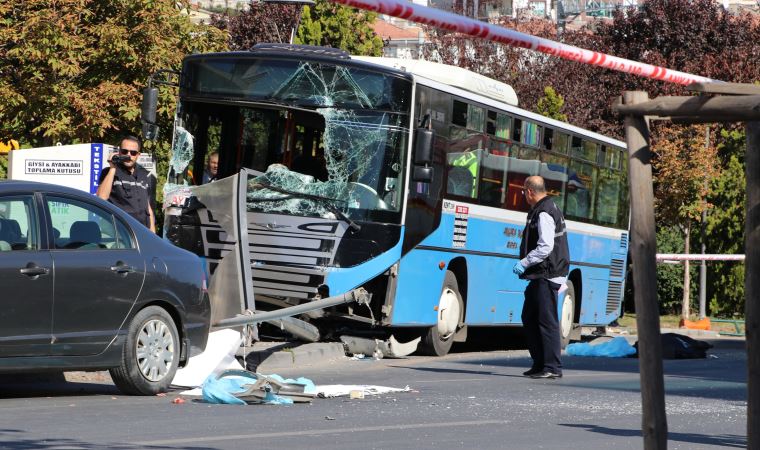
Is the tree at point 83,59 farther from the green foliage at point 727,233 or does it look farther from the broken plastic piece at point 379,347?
the green foliage at point 727,233

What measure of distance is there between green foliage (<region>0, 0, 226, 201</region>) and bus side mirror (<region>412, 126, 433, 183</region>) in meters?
7.42

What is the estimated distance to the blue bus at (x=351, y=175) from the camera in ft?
49.8

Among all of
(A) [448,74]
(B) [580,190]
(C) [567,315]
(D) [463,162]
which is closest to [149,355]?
(D) [463,162]

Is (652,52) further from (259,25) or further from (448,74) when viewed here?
(448,74)

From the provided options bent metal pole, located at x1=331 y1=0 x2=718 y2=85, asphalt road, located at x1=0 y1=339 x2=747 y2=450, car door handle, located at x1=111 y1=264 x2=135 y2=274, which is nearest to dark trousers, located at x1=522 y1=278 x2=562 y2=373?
asphalt road, located at x1=0 y1=339 x2=747 y2=450

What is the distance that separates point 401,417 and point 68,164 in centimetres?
1025

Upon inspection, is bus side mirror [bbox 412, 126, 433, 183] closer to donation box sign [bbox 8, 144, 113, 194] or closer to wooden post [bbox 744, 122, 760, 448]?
donation box sign [bbox 8, 144, 113, 194]

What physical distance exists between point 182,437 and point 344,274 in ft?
22.4

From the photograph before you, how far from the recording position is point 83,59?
22062mm

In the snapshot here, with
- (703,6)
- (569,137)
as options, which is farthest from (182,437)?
(703,6)

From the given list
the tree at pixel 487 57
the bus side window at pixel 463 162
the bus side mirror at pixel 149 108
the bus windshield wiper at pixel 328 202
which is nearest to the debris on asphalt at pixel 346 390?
the bus windshield wiper at pixel 328 202

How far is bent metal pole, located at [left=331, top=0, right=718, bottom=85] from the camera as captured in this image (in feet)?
18.0

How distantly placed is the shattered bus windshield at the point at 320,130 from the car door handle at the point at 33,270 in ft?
17.7

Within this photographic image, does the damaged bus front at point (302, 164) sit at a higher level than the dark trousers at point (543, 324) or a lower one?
higher
